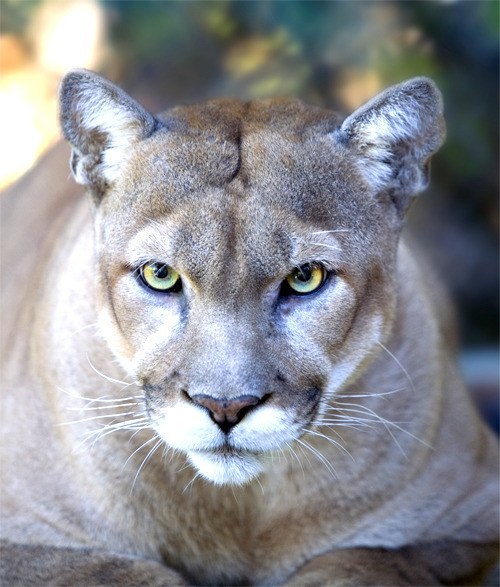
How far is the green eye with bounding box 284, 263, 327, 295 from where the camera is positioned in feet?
6.73

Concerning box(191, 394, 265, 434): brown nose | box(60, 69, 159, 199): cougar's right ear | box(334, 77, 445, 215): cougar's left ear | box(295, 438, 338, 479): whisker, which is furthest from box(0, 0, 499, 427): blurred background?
box(191, 394, 265, 434): brown nose

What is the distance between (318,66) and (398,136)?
1.99 meters

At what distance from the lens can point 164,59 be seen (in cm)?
437

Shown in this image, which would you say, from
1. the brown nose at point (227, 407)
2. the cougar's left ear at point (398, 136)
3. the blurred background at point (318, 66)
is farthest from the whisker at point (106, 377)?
the blurred background at point (318, 66)

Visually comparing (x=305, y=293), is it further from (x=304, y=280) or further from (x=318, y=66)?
(x=318, y=66)

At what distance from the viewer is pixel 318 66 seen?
4.17m

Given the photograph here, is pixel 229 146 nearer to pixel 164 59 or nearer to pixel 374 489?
pixel 374 489

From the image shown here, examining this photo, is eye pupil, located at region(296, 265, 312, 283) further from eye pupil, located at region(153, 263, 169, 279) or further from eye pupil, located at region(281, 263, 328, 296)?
eye pupil, located at region(153, 263, 169, 279)

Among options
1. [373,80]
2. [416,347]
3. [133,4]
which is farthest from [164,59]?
[416,347]

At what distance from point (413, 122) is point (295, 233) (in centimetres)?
41

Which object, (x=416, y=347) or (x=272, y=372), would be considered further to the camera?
(x=416, y=347)

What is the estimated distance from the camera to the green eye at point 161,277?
2.04 metres

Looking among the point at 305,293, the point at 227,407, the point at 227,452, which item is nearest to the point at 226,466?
the point at 227,452

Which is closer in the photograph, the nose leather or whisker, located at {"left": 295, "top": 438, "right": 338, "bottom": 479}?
the nose leather
